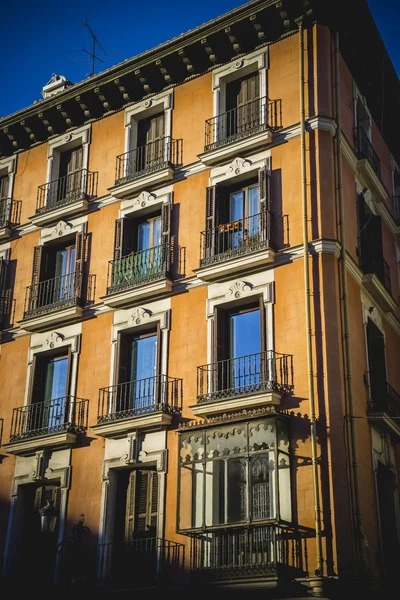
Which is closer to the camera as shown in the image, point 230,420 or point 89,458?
point 230,420

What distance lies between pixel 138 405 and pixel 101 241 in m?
5.27

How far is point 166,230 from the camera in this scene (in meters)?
23.6

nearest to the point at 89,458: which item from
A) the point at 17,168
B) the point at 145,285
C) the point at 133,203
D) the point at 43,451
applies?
the point at 43,451

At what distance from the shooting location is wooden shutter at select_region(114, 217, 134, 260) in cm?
2431

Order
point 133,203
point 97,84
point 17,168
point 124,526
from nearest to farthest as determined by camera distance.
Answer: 1. point 124,526
2. point 133,203
3. point 97,84
4. point 17,168

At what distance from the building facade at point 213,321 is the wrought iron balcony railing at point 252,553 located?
0.05 metres

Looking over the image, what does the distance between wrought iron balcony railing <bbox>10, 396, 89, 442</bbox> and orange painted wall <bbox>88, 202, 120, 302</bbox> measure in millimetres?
2975

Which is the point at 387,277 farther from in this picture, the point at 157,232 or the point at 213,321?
the point at 157,232

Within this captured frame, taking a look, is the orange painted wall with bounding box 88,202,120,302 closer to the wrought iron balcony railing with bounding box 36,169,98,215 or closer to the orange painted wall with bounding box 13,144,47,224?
the wrought iron balcony railing with bounding box 36,169,98,215

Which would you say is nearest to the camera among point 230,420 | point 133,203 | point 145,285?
point 230,420

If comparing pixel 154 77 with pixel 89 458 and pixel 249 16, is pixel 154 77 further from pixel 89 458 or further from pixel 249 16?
pixel 89 458

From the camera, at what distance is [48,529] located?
65.1 ft

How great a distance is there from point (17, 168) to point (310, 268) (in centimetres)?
1211

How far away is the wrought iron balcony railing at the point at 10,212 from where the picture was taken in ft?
91.0
